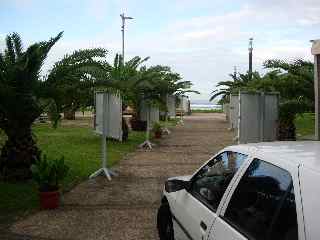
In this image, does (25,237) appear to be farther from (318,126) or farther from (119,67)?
(119,67)

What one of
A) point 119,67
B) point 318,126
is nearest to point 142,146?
point 119,67

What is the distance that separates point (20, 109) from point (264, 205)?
Answer: 783 cm

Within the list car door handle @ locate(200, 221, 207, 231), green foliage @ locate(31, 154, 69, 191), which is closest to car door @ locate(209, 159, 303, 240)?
car door handle @ locate(200, 221, 207, 231)

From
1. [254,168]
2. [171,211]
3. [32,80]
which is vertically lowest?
[171,211]

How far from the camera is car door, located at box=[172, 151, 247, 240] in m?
4.14

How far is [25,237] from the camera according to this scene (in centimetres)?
685

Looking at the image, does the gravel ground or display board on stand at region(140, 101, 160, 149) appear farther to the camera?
display board on stand at region(140, 101, 160, 149)

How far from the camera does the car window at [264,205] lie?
10.0ft

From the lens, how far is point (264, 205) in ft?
11.2

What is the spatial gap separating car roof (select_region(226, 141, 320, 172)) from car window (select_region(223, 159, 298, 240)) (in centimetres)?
9

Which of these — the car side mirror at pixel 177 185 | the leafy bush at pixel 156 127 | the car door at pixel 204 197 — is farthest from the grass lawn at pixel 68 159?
the car door at pixel 204 197

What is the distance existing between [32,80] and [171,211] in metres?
6.18

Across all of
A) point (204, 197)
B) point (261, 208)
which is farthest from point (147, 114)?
point (261, 208)

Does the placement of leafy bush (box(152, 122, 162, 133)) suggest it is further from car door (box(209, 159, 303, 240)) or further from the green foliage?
car door (box(209, 159, 303, 240))
